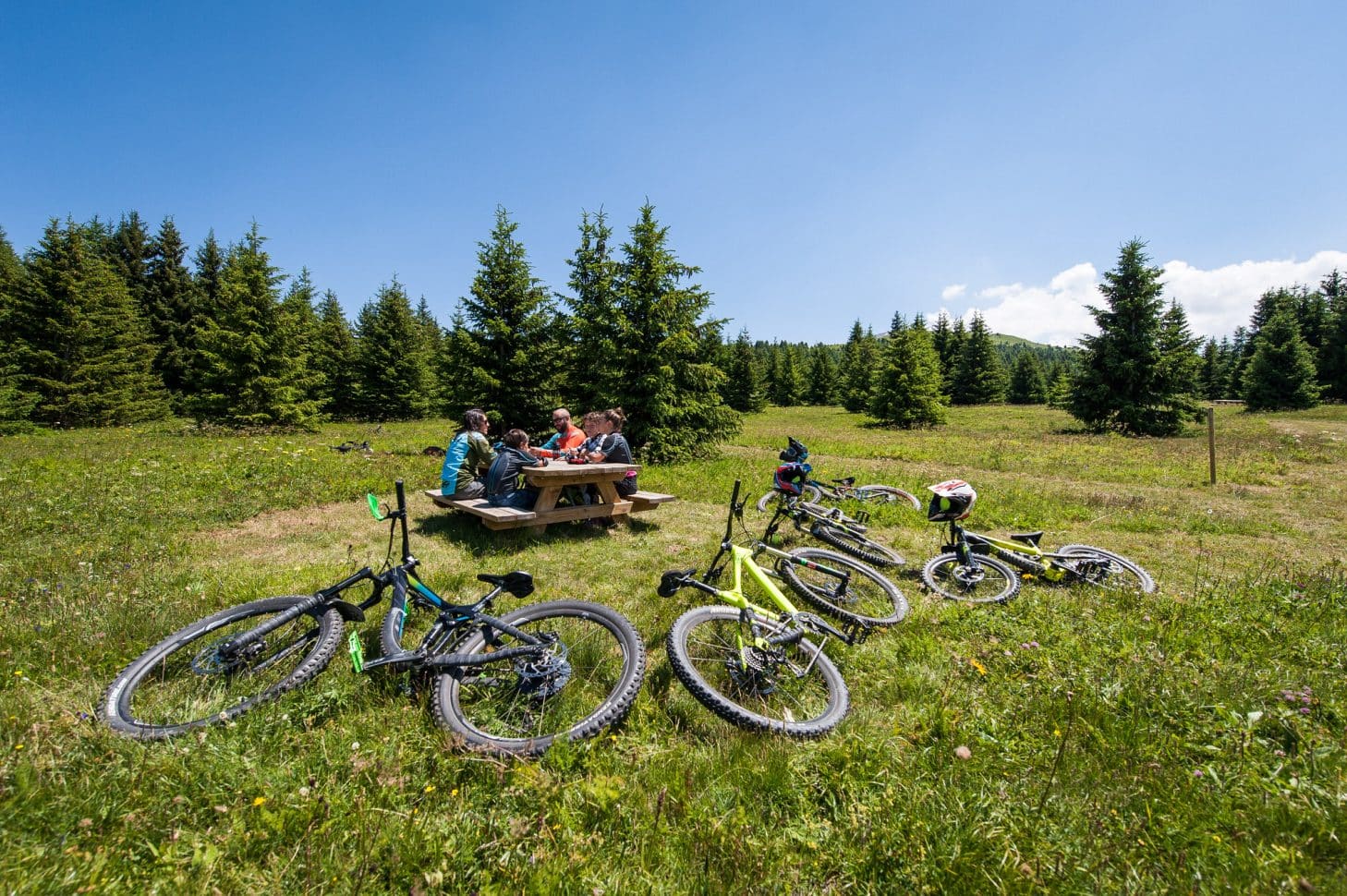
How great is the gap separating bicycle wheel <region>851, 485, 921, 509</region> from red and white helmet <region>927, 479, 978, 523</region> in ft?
11.0

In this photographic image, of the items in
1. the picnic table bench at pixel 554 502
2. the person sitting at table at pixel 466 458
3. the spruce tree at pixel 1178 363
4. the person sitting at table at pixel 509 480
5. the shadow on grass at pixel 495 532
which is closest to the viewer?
the picnic table bench at pixel 554 502

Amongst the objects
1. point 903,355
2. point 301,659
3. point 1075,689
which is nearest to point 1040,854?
point 1075,689

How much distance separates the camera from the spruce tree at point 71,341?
72.9 ft

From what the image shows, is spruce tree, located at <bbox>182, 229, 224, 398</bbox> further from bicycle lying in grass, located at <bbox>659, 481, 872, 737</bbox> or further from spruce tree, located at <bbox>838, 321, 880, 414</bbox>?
spruce tree, located at <bbox>838, 321, 880, 414</bbox>

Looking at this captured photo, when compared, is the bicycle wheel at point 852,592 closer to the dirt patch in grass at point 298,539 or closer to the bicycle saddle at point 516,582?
the bicycle saddle at point 516,582

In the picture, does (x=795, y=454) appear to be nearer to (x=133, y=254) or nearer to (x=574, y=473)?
(x=574, y=473)

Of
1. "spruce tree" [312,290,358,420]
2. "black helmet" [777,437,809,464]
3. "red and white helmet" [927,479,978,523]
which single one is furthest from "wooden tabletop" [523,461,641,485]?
"spruce tree" [312,290,358,420]

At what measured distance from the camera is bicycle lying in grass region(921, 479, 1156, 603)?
17.6 ft

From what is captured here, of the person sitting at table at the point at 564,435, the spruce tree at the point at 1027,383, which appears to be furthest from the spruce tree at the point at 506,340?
the spruce tree at the point at 1027,383

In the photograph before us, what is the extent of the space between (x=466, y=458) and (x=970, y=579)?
21.9 ft

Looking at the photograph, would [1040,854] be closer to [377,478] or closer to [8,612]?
[8,612]

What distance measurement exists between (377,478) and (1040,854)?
11071 mm

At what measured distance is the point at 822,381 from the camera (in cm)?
6009

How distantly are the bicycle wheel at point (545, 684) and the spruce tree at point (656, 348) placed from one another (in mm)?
10273
